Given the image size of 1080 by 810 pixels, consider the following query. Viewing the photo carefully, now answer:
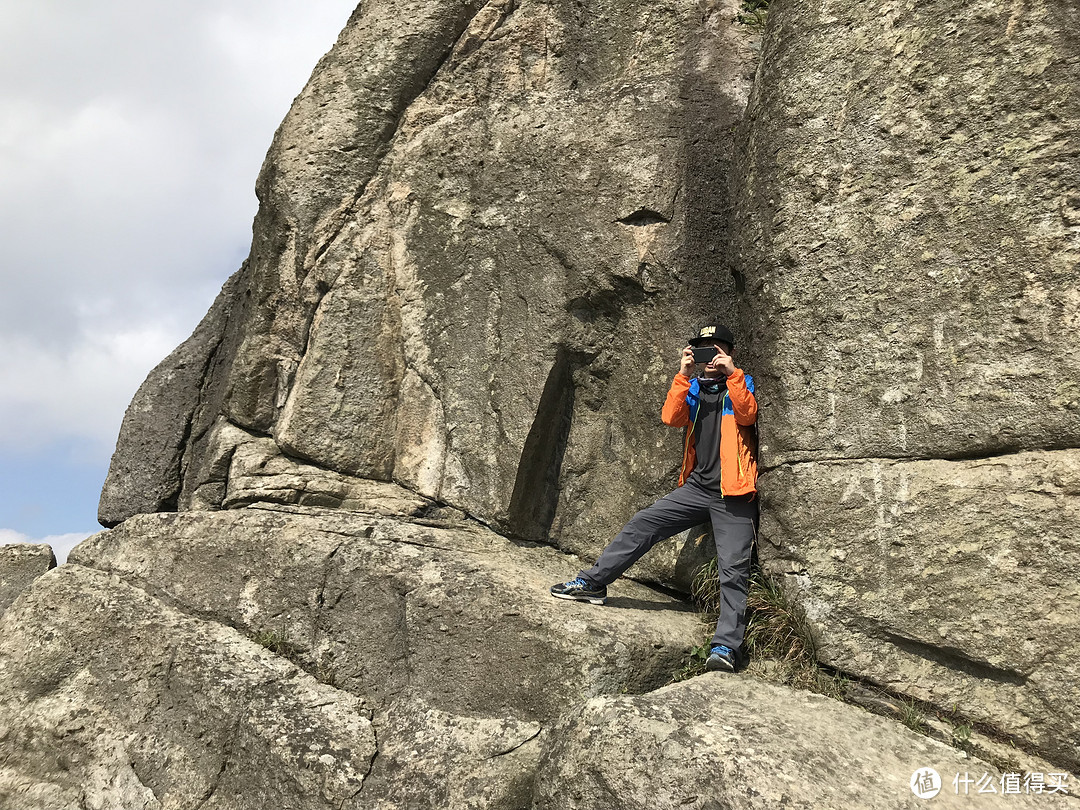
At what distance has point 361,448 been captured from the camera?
818cm

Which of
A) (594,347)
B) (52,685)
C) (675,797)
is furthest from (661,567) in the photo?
(52,685)

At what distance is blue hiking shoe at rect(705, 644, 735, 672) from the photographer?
565 centimetres

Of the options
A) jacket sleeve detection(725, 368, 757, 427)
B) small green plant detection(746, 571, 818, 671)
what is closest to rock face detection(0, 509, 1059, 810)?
small green plant detection(746, 571, 818, 671)

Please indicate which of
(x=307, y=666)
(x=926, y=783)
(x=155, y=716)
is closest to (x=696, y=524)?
(x=926, y=783)

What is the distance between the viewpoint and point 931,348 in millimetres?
5426

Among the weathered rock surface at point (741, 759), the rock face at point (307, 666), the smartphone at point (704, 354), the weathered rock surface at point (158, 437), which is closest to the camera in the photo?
the weathered rock surface at point (741, 759)

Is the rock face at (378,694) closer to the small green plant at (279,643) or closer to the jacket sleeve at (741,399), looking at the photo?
the small green plant at (279,643)

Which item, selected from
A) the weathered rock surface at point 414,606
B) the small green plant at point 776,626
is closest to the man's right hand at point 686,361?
the small green plant at point 776,626

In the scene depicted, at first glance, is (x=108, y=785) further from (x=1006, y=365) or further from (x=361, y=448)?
(x=1006, y=365)

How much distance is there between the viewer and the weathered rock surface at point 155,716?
223 inches

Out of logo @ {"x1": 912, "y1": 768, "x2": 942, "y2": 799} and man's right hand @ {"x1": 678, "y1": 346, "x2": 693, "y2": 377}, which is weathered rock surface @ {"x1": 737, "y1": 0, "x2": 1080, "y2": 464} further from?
logo @ {"x1": 912, "y1": 768, "x2": 942, "y2": 799}

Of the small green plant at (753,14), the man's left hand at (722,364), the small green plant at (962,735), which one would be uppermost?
the small green plant at (753,14)

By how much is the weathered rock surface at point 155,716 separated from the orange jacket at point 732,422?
318 cm

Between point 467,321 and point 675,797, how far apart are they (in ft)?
15.7
